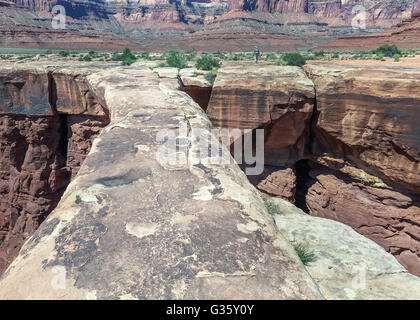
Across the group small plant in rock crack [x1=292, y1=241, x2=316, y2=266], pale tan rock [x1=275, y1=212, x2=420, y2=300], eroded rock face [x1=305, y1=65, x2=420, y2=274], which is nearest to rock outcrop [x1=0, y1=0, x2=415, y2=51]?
eroded rock face [x1=305, y1=65, x2=420, y2=274]

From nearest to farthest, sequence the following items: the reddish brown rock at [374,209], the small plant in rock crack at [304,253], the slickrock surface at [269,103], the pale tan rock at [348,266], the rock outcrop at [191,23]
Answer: the pale tan rock at [348,266] < the small plant in rock crack at [304,253] < the reddish brown rock at [374,209] < the slickrock surface at [269,103] < the rock outcrop at [191,23]

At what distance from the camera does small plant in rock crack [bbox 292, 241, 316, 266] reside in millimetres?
3649

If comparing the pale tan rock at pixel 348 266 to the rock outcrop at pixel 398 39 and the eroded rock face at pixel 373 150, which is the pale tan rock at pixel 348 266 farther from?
the rock outcrop at pixel 398 39

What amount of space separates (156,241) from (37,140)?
962cm

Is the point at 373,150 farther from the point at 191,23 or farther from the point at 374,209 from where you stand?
the point at 191,23

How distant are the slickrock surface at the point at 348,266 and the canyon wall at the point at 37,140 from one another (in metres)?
7.28

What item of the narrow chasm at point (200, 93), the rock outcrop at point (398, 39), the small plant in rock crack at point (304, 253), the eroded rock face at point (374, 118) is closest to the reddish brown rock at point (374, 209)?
the eroded rock face at point (374, 118)

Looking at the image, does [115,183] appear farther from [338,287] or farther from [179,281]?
[338,287]

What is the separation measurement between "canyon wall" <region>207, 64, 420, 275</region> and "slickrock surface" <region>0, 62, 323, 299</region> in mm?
5815

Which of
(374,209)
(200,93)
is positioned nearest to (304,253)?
(374,209)

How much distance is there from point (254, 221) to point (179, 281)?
83cm

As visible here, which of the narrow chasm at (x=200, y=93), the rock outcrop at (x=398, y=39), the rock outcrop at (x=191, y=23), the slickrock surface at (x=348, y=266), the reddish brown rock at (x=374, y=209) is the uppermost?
the rock outcrop at (x=191, y=23)

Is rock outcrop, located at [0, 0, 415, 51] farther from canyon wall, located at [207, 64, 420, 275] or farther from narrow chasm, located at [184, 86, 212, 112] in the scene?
narrow chasm, located at [184, 86, 212, 112]

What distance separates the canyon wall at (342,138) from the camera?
24.1 feet
